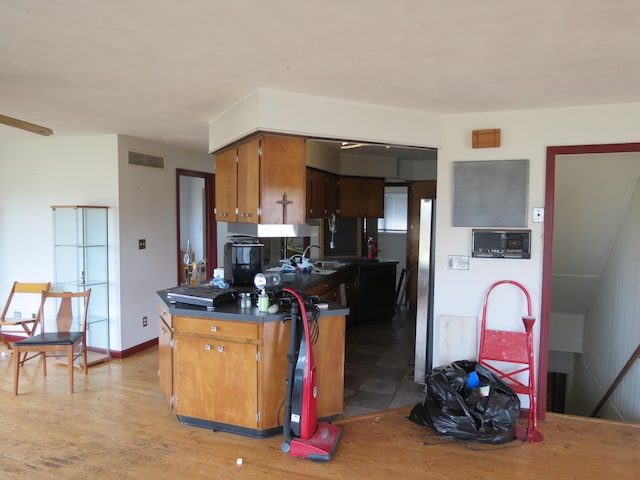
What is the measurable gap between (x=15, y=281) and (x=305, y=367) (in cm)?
415

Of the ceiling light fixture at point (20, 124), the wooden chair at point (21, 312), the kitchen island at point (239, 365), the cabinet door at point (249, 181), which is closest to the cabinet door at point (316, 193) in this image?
the cabinet door at point (249, 181)

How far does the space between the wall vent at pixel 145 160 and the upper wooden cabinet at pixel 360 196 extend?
2.38 m

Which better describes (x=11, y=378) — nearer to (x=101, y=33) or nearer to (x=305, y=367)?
(x=305, y=367)

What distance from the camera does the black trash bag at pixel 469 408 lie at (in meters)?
2.92

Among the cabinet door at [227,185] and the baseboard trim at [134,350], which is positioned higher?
the cabinet door at [227,185]

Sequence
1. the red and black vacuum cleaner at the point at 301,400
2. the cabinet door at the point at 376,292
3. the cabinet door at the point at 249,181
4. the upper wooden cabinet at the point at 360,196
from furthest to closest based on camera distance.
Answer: the upper wooden cabinet at the point at 360,196, the cabinet door at the point at 376,292, the cabinet door at the point at 249,181, the red and black vacuum cleaner at the point at 301,400

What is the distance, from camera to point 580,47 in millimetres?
2168

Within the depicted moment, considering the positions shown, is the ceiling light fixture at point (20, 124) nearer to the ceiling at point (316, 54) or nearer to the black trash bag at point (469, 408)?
the ceiling at point (316, 54)

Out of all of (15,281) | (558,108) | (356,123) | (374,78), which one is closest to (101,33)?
(374,78)

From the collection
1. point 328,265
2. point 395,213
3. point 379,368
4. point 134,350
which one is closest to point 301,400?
point 379,368

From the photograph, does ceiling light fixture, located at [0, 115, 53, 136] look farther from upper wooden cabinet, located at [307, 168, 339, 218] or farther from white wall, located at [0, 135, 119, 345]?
upper wooden cabinet, located at [307, 168, 339, 218]

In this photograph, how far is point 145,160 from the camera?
483 cm

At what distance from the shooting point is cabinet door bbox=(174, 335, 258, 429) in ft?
9.54

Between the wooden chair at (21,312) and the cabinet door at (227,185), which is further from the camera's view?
the wooden chair at (21,312)
